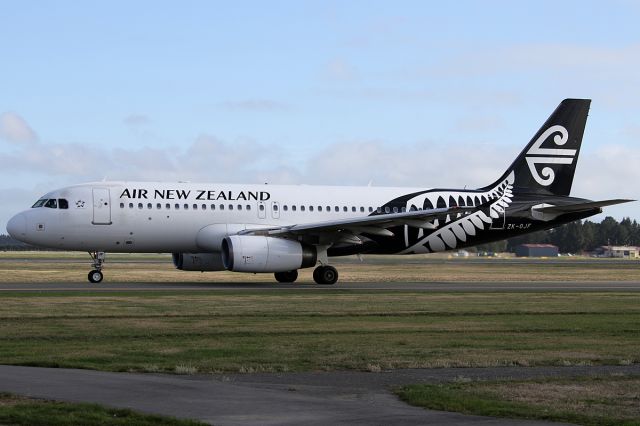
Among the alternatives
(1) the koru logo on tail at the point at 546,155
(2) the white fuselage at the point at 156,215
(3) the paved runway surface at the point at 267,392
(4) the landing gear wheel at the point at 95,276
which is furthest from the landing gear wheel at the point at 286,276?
(3) the paved runway surface at the point at 267,392

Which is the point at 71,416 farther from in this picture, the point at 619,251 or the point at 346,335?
the point at 619,251

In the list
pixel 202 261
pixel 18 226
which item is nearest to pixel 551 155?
pixel 202 261

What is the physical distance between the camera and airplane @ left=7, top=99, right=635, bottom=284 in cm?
3941

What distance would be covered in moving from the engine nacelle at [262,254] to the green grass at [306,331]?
5183 millimetres

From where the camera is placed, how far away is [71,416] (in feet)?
35.1

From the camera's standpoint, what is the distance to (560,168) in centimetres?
4628

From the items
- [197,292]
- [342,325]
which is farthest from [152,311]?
[197,292]

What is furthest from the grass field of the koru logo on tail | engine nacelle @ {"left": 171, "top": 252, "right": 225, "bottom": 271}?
the koru logo on tail

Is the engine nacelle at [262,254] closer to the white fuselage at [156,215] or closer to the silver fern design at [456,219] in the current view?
the white fuselage at [156,215]

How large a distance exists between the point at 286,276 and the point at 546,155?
13.1 meters

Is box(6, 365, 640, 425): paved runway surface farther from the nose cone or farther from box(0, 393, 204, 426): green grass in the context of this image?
the nose cone

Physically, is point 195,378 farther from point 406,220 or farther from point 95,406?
point 406,220

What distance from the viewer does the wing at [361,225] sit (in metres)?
39.2

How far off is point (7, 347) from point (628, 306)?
1828cm
